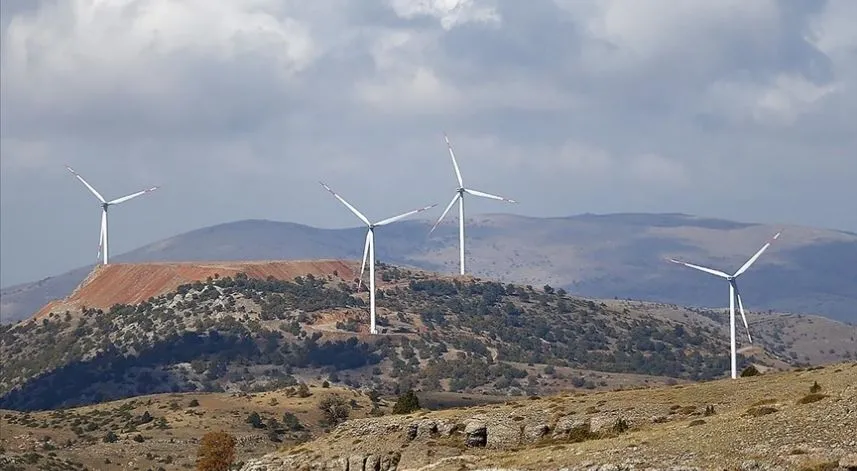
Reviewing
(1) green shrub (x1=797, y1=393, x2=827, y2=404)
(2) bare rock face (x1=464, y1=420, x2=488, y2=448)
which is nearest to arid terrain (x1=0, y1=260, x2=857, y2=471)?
(2) bare rock face (x1=464, y1=420, x2=488, y2=448)

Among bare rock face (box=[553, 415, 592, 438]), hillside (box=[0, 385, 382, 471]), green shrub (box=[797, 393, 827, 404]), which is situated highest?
green shrub (box=[797, 393, 827, 404])

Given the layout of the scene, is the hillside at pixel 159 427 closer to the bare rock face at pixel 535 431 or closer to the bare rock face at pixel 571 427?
the bare rock face at pixel 535 431

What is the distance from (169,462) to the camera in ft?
350

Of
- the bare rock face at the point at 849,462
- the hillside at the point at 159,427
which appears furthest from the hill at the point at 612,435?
the hillside at the point at 159,427

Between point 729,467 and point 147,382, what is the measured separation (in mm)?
151931

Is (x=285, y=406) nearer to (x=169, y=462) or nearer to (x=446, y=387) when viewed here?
(x=169, y=462)

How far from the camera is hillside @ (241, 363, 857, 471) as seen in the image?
48375mm

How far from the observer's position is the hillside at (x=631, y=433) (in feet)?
159

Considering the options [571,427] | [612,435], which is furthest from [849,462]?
[571,427]

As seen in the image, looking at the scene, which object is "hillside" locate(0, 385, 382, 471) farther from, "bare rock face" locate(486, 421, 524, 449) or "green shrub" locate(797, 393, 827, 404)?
"green shrub" locate(797, 393, 827, 404)

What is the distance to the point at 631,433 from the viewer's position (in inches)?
2212

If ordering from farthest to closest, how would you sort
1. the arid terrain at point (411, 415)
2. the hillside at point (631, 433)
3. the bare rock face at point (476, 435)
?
1. the bare rock face at point (476, 435)
2. the arid terrain at point (411, 415)
3. the hillside at point (631, 433)

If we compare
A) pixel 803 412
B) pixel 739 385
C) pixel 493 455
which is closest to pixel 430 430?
pixel 493 455

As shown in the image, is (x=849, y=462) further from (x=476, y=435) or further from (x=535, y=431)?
(x=476, y=435)
